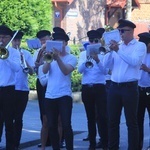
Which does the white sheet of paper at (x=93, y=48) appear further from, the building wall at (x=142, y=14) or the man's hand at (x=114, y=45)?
the building wall at (x=142, y=14)

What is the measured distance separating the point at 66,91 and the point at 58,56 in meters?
0.60

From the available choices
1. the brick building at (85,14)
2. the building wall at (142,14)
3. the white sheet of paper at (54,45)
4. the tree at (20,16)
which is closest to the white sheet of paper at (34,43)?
the white sheet of paper at (54,45)

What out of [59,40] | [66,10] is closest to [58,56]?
[59,40]

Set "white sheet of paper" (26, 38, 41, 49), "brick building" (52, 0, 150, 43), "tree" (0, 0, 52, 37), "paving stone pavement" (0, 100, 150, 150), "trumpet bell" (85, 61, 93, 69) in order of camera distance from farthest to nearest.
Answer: "brick building" (52, 0, 150, 43), "tree" (0, 0, 52, 37), "paving stone pavement" (0, 100, 150, 150), "white sheet of paper" (26, 38, 41, 49), "trumpet bell" (85, 61, 93, 69)

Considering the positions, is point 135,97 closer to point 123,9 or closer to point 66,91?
point 66,91

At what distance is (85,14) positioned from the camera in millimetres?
40656

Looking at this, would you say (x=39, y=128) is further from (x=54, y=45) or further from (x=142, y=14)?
(x=142, y=14)

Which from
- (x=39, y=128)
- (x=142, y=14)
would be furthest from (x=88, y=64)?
(x=142, y=14)

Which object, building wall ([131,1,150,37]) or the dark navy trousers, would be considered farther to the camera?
building wall ([131,1,150,37])

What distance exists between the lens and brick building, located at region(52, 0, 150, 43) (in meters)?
38.2

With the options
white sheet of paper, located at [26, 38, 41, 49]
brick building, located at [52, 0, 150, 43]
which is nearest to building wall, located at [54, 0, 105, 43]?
brick building, located at [52, 0, 150, 43]

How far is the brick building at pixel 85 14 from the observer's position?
125 ft

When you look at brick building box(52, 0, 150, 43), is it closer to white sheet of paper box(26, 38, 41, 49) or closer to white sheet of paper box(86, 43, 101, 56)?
white sheet of paper box(26, 38, 41, 49)

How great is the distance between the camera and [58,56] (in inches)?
414
